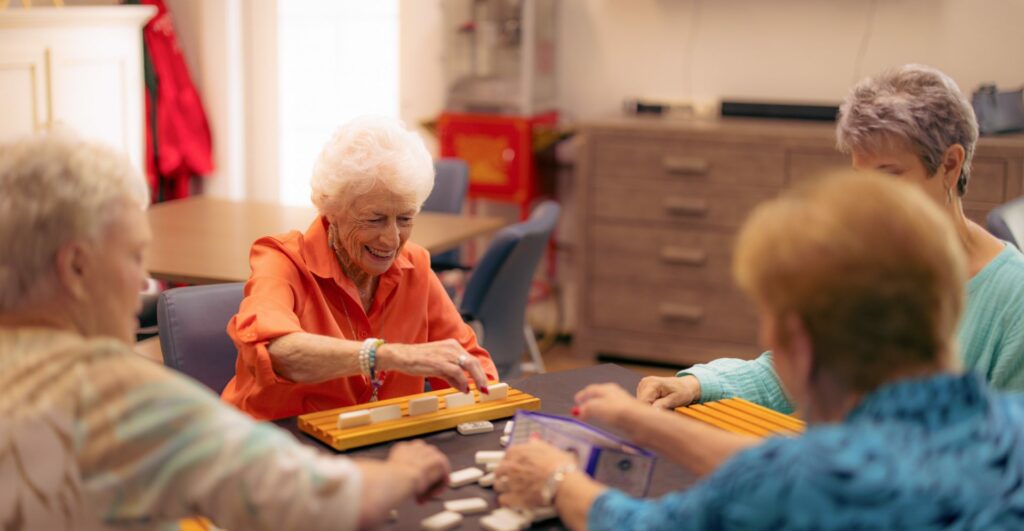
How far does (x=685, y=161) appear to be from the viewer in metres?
4.88

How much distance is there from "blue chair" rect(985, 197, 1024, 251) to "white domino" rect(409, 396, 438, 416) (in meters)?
1.76

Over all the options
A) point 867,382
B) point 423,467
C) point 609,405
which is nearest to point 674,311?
point 609,405

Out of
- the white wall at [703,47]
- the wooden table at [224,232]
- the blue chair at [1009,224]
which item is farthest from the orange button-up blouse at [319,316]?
→ the white wall at [703,47]

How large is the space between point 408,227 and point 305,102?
408 cm

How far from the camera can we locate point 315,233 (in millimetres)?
2326

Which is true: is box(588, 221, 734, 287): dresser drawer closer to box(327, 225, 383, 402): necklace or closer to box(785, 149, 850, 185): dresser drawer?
box(785, 149, 850, 185): dresser drawer

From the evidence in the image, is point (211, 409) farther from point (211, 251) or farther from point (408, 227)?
point (211, 251)

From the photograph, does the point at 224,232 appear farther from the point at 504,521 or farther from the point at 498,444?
the point at 504,521

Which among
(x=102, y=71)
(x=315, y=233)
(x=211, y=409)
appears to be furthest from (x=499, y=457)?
(x=102, y=71)

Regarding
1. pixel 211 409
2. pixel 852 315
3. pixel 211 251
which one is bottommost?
pixel 211 251

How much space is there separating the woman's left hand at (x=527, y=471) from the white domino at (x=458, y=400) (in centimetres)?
35

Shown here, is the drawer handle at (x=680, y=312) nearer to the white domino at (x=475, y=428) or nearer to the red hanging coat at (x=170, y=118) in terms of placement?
the red hanging coat at (x=170, y=118)

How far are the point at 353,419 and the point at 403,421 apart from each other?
0.09 meters

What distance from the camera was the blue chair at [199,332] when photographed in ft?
7.79
